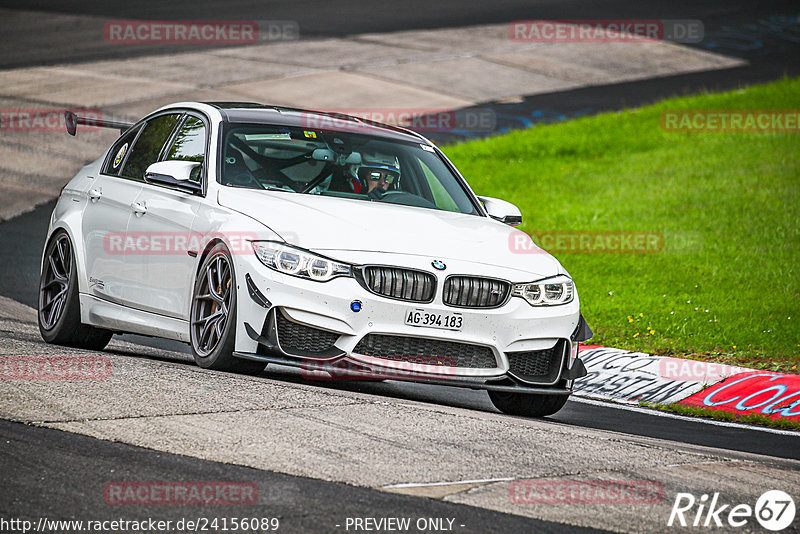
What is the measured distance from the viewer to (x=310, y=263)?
7.08 metres

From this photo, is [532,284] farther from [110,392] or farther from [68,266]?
[68,266]

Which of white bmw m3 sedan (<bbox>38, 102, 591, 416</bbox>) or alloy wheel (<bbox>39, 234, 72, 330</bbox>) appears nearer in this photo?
white bmw m3 sedan (<bbox>38, 102, 591, 416</bbox>)

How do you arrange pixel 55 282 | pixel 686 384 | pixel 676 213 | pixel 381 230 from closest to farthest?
1. pixel 381 230
2. pixel 55 282
3. pixel 686 384
4. pixel 676 213

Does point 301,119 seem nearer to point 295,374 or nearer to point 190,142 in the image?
point 190,142

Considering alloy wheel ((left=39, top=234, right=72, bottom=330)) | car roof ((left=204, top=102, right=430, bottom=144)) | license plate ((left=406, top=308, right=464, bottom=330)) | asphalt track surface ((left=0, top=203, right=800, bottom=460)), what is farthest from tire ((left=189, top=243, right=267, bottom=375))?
alloy wheel ((left=39, top=234, right=72, bottom=330))

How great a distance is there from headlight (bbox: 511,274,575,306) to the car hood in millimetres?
68

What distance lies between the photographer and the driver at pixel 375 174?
8414 millimetres

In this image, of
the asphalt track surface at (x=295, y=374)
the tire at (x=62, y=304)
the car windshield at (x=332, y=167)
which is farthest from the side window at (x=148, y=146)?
the asphalt track surface at (x=295, y=374)

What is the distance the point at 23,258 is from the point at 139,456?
30.8 ft

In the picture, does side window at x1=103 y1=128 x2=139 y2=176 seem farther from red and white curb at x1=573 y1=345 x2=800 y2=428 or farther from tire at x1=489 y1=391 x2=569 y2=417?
red and white curb at x1=573 y1=345 x2=800 y2=428

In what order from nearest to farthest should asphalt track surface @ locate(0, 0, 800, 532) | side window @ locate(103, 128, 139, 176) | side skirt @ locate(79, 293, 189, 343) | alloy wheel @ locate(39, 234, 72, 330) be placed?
1. asphalt track surface @ locate(0, 0, 800, 532)
2. side skirt @ locate(79, 293, 189, 343)
3. alloy wheel @ locate(39, 234, 72, 330)
4. side window @ locate(103, 128, 139, 176)

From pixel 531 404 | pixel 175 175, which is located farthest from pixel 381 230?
pixel 531 404

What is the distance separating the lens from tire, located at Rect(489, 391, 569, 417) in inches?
318

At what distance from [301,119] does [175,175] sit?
3.70ft
